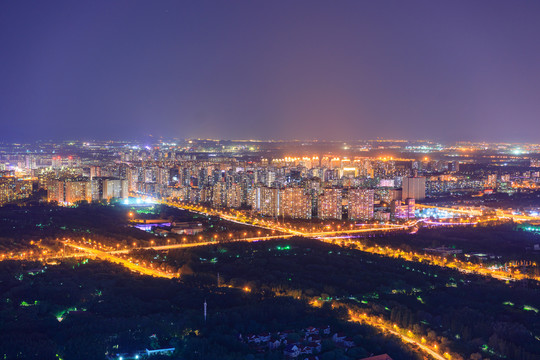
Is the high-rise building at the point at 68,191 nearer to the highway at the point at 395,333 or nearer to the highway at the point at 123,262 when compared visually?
the highway at the point at 123,262

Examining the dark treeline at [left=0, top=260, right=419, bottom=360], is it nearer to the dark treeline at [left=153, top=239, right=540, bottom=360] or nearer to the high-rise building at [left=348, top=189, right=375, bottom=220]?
the dark treeline at [left=153, top=239, right=540, bottom=360]

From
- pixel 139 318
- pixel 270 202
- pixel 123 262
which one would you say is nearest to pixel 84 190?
pixel 270 202

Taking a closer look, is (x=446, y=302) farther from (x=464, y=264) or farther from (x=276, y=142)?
(x=276, y=142)

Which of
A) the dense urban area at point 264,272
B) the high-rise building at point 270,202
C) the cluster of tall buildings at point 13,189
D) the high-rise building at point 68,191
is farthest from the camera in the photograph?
the cluster of tall buildings at point 13,189

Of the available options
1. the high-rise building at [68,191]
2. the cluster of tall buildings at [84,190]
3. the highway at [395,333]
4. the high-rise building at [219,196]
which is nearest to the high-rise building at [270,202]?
the high-rise building at [219,196]

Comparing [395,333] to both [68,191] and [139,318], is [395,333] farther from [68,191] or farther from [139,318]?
[68,191]

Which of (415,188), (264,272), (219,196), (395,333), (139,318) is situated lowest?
(395,333)
